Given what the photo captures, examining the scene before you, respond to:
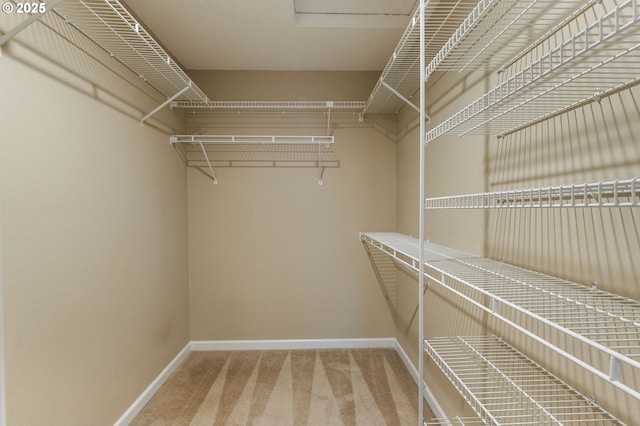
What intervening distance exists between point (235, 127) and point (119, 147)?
1086 mm

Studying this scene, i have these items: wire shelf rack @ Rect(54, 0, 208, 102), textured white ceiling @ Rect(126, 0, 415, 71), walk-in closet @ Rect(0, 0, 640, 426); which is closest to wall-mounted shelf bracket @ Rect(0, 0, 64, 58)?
walk-in closet @ Rect(0, 0, 640, 426)

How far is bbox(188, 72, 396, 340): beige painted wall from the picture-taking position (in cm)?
273

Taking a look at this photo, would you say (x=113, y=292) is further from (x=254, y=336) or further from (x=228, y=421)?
(x=254, y=336)

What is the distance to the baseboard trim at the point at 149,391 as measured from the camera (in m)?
1.80

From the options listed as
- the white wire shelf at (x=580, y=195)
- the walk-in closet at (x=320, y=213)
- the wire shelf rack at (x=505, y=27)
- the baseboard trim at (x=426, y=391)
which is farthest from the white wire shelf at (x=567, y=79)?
the baseboard trim at (x=426, y=391)

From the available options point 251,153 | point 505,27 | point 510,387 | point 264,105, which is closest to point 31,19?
point 505,27

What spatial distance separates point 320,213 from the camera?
2.76m

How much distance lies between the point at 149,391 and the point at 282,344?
3.34ft

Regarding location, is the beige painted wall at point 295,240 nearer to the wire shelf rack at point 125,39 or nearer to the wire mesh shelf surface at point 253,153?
the wire mesh shelf surface at point 253,153

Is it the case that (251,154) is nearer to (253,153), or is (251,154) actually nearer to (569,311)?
(253,153)

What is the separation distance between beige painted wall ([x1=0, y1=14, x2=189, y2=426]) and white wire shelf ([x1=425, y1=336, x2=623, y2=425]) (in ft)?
4.81

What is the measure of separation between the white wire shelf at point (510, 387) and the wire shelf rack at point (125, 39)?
1771mm

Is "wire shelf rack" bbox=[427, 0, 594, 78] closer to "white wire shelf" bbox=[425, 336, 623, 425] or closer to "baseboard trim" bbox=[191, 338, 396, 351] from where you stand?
"white wire shelf" bbox=[425, 336, 623, 425]

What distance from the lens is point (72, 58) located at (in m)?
1.42
